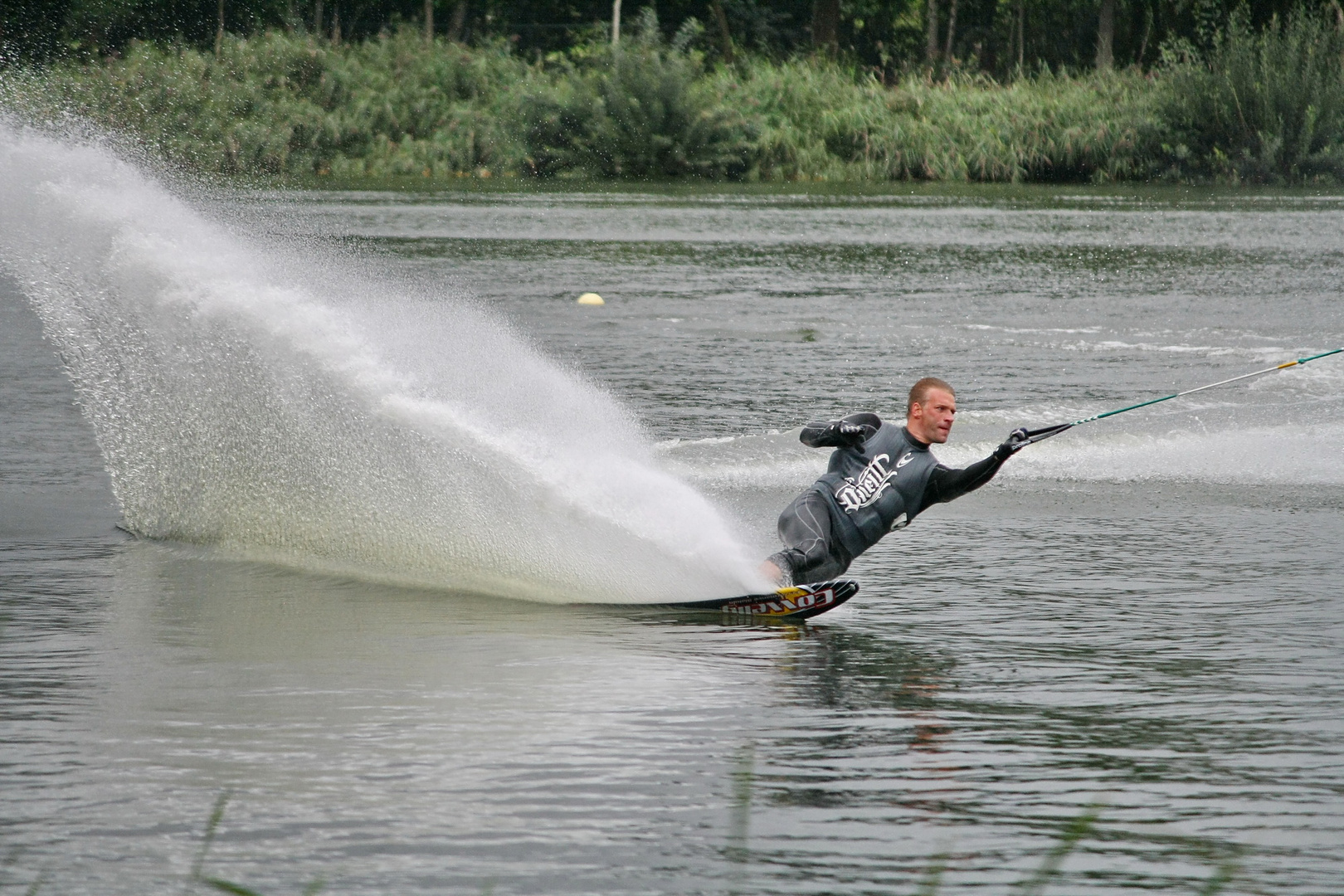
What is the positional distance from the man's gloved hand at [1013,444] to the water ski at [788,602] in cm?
76

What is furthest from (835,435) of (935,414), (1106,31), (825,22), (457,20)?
(457,20)

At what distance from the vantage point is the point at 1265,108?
41.8 meters

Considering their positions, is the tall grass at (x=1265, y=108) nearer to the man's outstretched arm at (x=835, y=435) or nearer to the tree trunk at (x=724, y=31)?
the tree trunk at (x=724, y=31)

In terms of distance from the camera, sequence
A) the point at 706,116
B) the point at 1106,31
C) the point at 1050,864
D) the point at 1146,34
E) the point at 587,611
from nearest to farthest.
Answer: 1. the point at 1050,864
2. the point at 587,611
3. the point at 706,116
4. the point at 1106,31
5. the point at 1146,34

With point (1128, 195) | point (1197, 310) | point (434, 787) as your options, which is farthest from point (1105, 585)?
point (1128, 195)

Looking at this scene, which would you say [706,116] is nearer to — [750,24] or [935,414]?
[750,24]

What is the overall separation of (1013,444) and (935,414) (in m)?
0.33

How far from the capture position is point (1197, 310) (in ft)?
64.6

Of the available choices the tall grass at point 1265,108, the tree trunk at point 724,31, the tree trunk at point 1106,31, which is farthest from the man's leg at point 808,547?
the tree trunk at point 724,31

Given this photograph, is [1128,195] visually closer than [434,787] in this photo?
No

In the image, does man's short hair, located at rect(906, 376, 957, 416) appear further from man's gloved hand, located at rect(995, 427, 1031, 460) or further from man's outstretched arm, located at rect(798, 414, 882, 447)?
man's gloved hand, located at rect(995, 427, 1031, 460)

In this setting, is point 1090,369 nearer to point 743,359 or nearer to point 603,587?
point 743,359

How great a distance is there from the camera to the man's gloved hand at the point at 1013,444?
289 inches

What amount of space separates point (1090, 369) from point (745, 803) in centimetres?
1275
